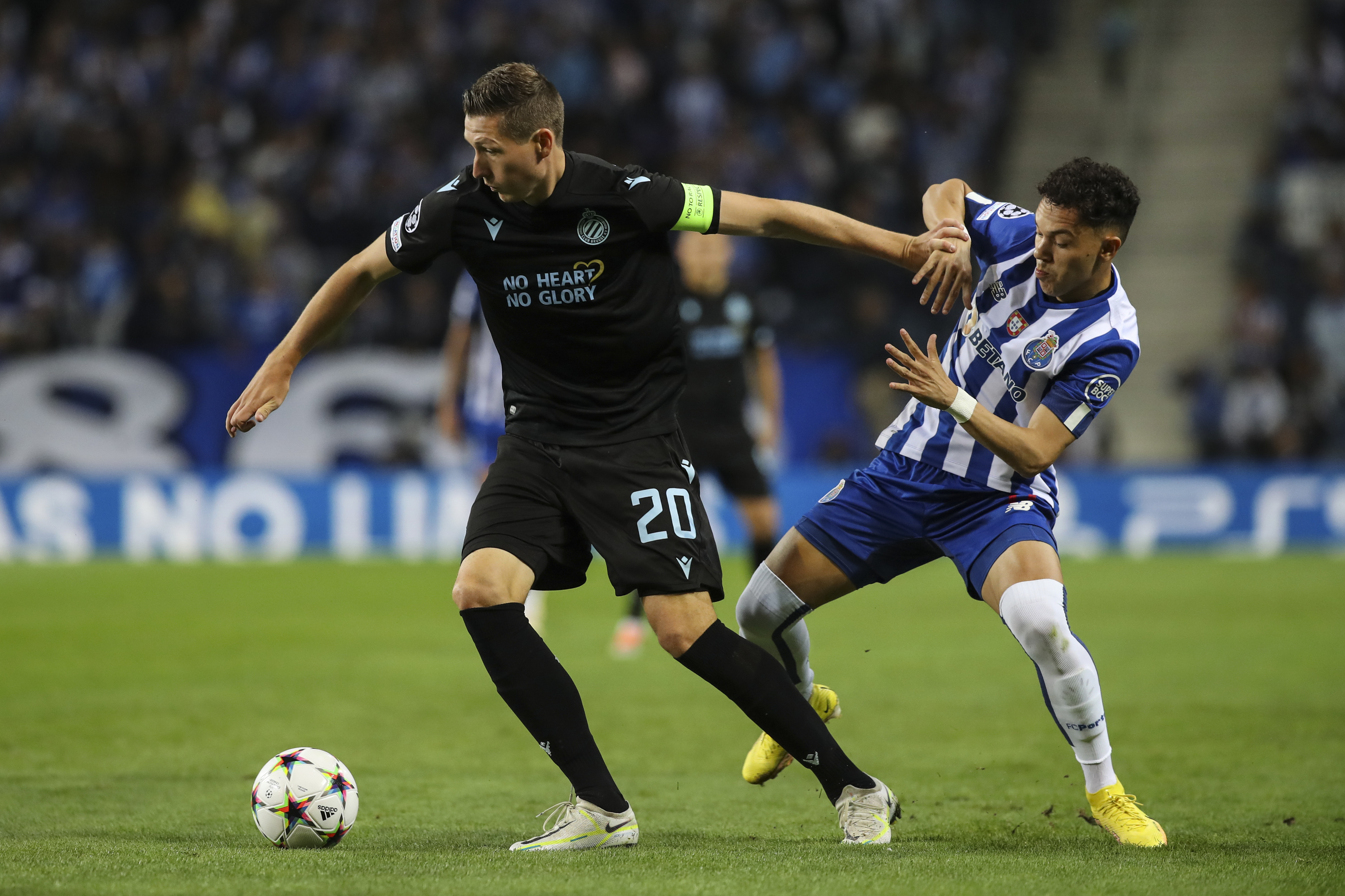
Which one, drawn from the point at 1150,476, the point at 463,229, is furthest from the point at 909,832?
the point at 1150,476

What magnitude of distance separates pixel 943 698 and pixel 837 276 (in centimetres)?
1002

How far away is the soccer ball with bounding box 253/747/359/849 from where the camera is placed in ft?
15.0

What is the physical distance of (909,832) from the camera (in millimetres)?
4930

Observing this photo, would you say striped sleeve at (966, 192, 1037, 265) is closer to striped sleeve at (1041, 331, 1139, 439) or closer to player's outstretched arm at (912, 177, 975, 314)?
player's outstretched arm at (912, 177, 975, 314)

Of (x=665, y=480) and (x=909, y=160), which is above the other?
(x=909, y=160)

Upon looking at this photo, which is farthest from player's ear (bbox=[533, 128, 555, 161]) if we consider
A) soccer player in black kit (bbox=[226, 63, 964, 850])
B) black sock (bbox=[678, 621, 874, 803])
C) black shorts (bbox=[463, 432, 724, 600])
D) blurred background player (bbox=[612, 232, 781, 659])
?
blurred background player (bbox=[612, 232, 781, 659])

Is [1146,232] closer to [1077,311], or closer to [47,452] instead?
[47,452]

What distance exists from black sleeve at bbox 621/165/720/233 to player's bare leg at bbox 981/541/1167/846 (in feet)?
4.81

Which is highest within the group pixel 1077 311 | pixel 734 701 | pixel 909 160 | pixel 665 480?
pixel 909 160

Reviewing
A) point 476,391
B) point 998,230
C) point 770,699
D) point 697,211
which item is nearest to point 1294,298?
point 476,391

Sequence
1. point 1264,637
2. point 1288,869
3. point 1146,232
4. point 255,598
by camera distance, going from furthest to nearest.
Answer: point 1146,232 < point 255,598 < point 1264,637 < point 1288,869

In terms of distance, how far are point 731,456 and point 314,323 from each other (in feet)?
17.0

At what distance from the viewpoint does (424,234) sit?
4.66 meters

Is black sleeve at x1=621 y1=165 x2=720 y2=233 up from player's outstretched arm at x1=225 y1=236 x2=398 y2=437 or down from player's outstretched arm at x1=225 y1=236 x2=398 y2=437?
up
